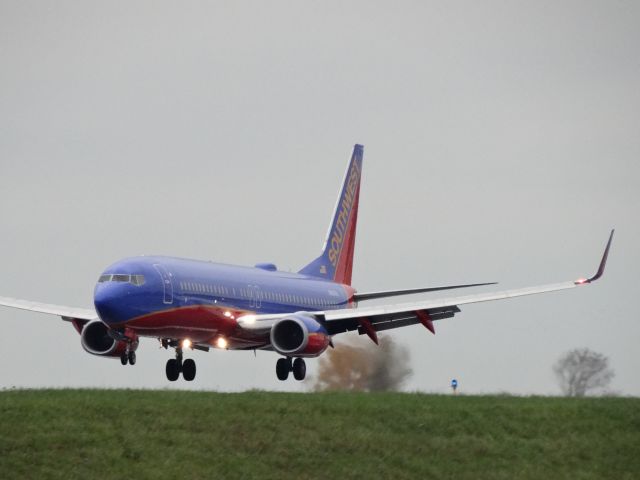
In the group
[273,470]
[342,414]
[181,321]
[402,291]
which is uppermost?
[402,291]

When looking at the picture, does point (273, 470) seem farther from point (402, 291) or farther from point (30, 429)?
point (402, 291)

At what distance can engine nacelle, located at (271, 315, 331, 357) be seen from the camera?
56688mm

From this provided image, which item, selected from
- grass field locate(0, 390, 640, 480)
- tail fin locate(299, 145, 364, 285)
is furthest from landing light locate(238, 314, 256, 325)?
grass field locate(0, 390, 640, 480)

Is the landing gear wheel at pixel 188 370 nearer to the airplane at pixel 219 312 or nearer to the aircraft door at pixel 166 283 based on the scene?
the airplane at pixel 219 312

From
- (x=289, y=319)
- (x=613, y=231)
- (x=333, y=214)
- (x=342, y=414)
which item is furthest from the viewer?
(x=333, y=214)

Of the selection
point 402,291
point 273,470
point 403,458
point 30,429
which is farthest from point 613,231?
point 30,429

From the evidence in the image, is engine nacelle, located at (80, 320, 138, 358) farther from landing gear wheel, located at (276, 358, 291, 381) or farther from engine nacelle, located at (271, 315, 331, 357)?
landing gear wheel, located at (276, 358, 291, 381)

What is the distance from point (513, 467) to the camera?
39.4m

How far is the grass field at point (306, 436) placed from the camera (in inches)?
1380

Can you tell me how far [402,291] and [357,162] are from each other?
1697 centimetres

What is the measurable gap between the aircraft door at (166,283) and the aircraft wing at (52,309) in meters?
5.20

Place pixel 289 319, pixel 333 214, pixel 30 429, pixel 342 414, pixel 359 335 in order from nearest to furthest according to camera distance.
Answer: pixel 30 429, pixel 342 414, pixel 289 319, pixel 359 335, pixel 333 214

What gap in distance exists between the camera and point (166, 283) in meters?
53.6

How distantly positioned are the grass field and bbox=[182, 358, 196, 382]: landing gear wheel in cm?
1477
